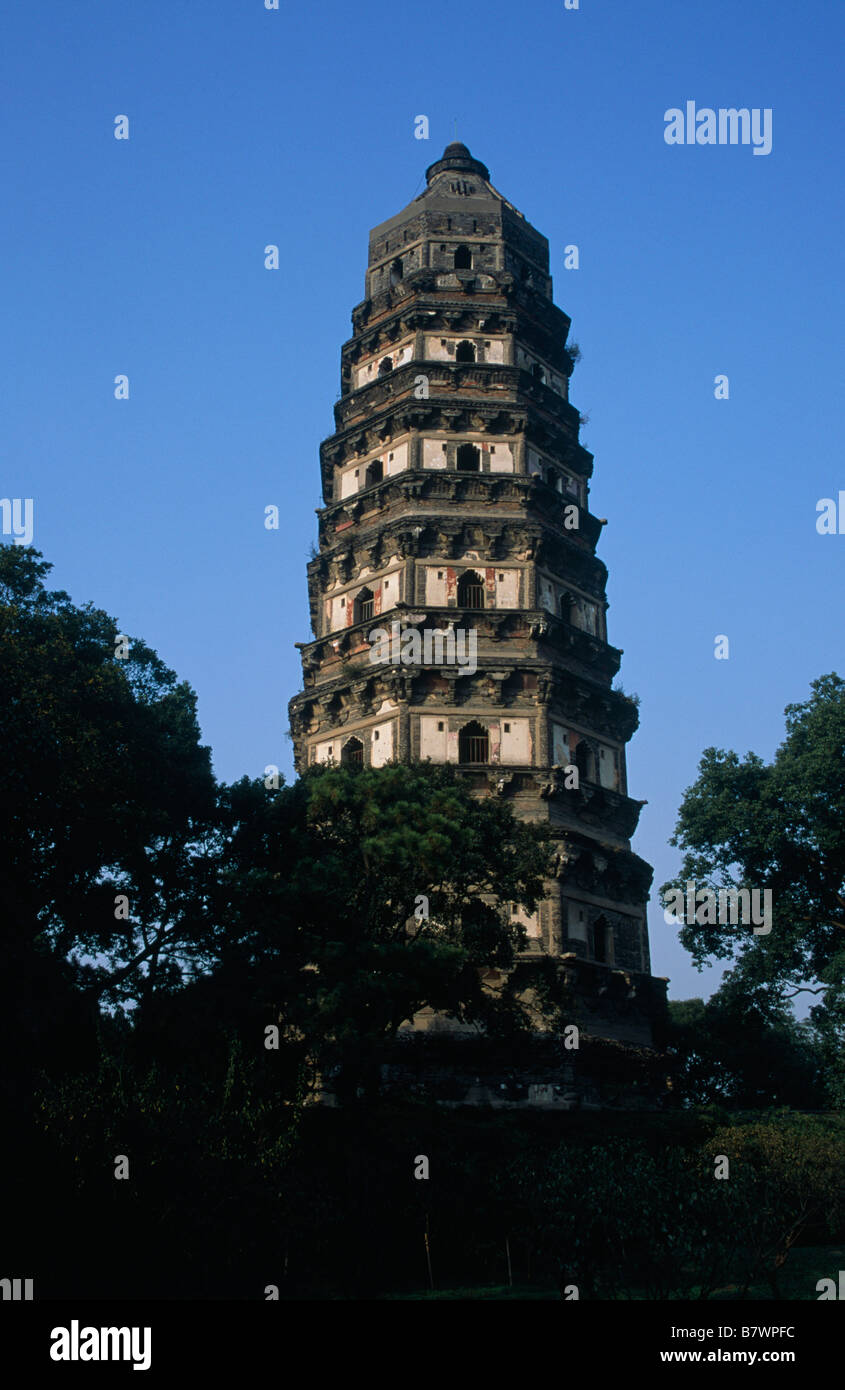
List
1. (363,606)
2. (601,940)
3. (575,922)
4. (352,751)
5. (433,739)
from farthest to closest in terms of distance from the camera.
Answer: (363,606), (352,751), (433,739), (601,940), (575,922)

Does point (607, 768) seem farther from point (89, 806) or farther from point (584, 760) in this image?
point (89, 806)

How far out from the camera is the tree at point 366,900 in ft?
62.0

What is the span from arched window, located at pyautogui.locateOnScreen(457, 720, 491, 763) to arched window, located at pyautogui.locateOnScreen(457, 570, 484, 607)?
3.54 metres

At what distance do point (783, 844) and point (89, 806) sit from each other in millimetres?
16871

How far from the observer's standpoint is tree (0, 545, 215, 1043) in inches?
731

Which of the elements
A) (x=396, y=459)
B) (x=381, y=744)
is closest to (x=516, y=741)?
(x=381, y=744)

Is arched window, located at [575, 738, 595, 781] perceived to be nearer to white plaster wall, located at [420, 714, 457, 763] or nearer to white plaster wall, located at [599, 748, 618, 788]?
white plaster wall, located at [599, 748, 618, 788]

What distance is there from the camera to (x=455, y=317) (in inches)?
1348

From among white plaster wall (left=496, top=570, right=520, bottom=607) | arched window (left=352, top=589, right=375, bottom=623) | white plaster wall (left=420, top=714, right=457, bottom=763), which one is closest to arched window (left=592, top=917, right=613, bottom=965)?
white plaster wall (left=420, top=714, right=457, bottom=763)

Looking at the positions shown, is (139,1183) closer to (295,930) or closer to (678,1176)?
(295,930)

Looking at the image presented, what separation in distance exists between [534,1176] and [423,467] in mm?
19408

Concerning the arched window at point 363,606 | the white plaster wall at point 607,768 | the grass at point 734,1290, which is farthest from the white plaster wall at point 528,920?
the arched window at point 363,606

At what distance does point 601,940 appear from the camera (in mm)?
27219
